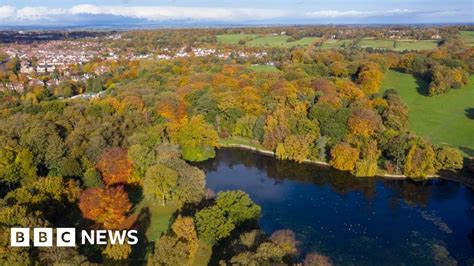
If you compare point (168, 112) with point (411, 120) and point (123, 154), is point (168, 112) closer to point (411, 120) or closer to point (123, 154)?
point (123, 154)

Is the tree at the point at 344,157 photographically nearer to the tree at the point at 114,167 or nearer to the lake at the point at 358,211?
the lake at the point at 358,211

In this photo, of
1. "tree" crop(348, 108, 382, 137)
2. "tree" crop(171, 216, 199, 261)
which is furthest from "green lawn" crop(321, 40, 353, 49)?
"tree" crop(171, 216, 199, 261)

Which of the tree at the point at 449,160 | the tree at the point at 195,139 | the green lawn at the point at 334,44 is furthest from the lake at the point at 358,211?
the green lawn at the point at 334,44

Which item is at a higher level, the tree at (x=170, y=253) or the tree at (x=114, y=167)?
the tree at (x=114, y=167)

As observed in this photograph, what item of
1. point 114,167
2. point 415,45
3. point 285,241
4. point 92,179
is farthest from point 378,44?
point 285,241

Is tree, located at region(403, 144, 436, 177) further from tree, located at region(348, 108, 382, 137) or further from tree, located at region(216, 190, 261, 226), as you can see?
tree, located at region(216, 190, 261, 226)

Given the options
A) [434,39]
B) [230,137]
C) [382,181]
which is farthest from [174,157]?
[434,39]
